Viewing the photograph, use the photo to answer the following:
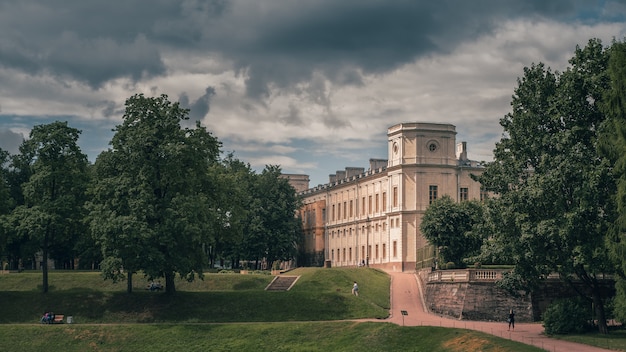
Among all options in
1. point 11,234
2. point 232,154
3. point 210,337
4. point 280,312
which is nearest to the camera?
point 210,337

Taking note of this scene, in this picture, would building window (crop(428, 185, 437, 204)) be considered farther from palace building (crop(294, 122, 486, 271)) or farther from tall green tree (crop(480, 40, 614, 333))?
tall green tree (crop(480, 40, 614, 333))

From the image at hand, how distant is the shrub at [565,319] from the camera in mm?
56031

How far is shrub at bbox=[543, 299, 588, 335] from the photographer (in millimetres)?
56031

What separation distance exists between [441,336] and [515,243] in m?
A: 7.82

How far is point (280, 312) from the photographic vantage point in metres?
69.6

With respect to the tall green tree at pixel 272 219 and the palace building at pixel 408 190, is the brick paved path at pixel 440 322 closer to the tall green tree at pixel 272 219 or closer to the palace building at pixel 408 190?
the palace building at pixel 408 190

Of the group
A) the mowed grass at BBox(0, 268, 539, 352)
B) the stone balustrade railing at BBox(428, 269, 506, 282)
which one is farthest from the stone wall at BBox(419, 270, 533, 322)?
the mowed grass at BBox(0, 268, 539, 352)

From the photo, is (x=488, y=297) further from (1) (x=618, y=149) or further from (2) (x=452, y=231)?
(1) (x=618, y=149)

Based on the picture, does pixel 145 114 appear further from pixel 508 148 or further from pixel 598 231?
pixel 598 231

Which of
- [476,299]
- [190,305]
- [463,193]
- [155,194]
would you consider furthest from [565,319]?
[463,193]

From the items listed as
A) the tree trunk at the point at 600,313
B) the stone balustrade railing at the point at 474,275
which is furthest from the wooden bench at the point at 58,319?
the tree trunk at the point at 600,313

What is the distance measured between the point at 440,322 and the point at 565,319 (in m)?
11.2

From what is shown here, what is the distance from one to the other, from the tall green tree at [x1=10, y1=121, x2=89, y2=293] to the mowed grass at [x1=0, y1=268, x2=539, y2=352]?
18.5ft

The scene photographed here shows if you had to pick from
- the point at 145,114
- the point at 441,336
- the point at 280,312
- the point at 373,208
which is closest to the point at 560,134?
the point at 441,336
